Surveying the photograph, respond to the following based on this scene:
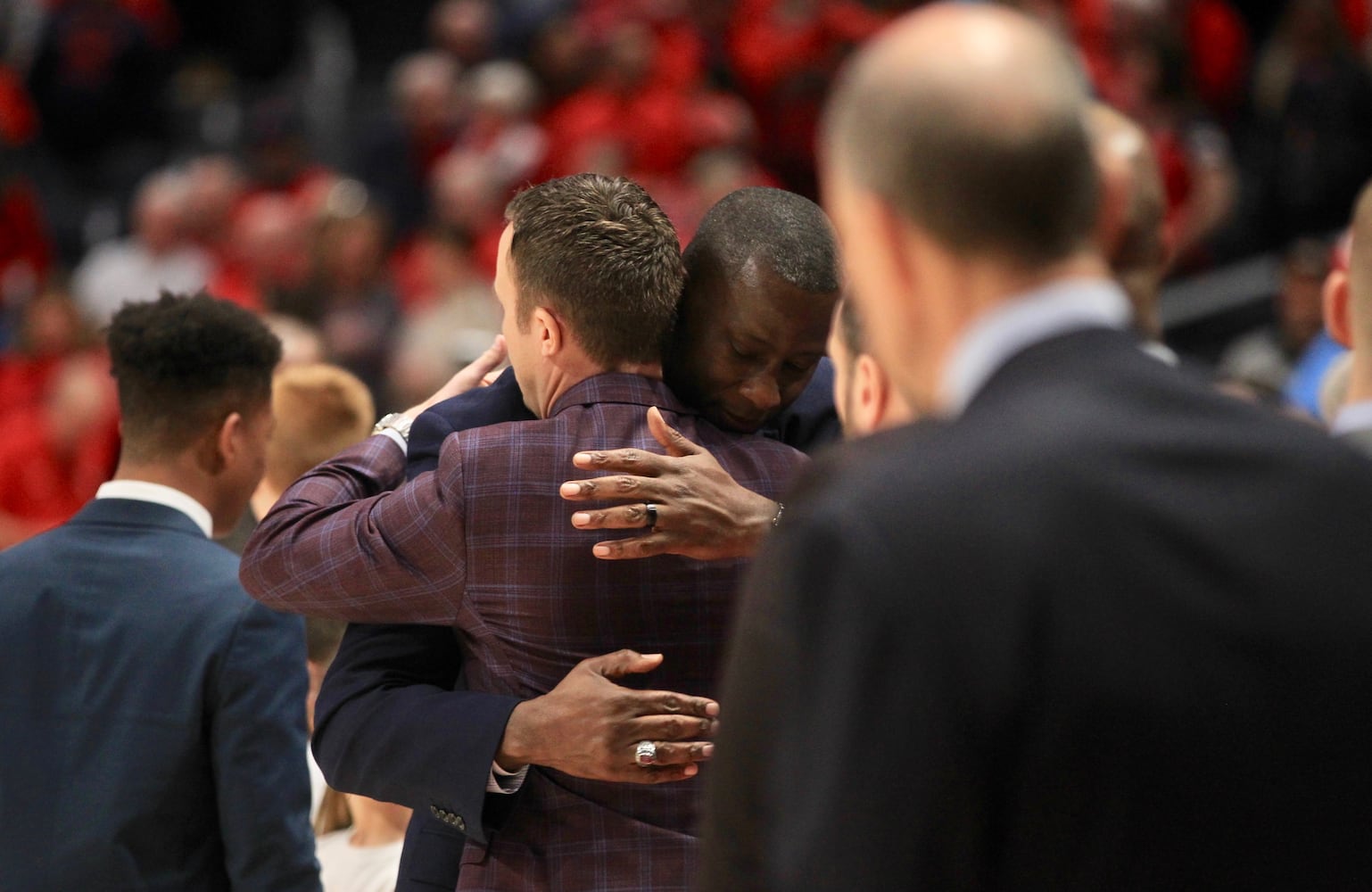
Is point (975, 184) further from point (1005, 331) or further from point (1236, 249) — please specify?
point (1236, 249)

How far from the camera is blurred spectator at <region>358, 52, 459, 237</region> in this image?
331 inches

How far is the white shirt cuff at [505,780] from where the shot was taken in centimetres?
206

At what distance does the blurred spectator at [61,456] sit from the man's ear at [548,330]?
4323 millimetres

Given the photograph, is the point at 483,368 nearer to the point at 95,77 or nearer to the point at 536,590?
the point at 536,590

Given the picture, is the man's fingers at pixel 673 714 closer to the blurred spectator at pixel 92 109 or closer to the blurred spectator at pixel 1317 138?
the blurred spectator at pixel 1317 138

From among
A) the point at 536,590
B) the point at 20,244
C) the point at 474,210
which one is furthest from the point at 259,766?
the point at 20,244

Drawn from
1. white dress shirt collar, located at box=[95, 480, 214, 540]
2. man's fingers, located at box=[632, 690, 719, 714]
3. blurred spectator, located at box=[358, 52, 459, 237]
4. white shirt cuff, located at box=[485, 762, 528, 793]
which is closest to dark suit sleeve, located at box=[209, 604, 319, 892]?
white dress shirt collar, located at box=[95, 480, 214, 540]

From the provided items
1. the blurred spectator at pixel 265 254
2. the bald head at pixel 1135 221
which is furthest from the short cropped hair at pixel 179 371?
the blurred spectator at pixel 265 254

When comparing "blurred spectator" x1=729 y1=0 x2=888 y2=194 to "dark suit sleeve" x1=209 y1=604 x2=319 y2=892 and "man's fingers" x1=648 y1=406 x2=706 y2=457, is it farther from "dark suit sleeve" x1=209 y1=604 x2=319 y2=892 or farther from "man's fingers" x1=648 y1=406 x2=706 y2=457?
"man's fingers" x1=648 y1=406 x2=706 y2=457

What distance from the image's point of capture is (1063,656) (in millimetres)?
1188

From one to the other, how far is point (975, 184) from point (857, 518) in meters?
0.27

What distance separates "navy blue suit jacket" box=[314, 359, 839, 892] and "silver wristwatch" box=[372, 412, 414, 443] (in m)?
0.06

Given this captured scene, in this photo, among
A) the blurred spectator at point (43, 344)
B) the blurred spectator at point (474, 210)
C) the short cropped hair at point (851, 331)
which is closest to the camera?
the short cropped hair at point (851, 331)

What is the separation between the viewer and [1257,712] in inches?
49.9
